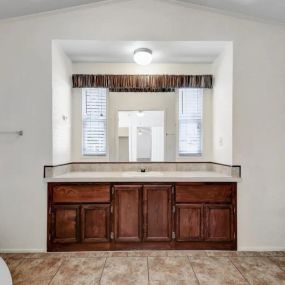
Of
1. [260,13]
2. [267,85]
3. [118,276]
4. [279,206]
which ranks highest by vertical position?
[260,13]

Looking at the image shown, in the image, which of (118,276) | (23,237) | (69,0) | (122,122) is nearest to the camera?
(118,276)

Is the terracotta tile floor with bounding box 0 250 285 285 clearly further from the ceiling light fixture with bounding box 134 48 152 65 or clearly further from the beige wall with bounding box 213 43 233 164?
the ceiling light fixture with bounding box 134 48 152 65

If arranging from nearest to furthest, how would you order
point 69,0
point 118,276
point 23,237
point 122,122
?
1. point 118,276
2. point 69,0
3. point 23,237
4. point 122,122

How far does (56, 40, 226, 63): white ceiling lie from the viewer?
2.98m

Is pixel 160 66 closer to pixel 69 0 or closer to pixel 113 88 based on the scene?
pixel 113 88

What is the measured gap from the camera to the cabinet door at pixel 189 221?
2.91 meters

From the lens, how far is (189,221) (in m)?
2.91

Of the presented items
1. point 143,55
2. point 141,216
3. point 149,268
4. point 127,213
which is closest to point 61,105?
point 143,55

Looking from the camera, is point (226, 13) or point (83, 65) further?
point (83, 65)

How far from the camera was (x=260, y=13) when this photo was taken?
280cm

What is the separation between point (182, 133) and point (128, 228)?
139 centimetres

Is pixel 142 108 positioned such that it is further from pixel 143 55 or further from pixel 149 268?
pixel 149 268

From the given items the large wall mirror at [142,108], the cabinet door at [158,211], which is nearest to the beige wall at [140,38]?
the large wall mirror at [142,108]

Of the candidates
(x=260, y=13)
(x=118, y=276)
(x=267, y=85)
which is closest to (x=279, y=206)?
(x=267, y=85)
